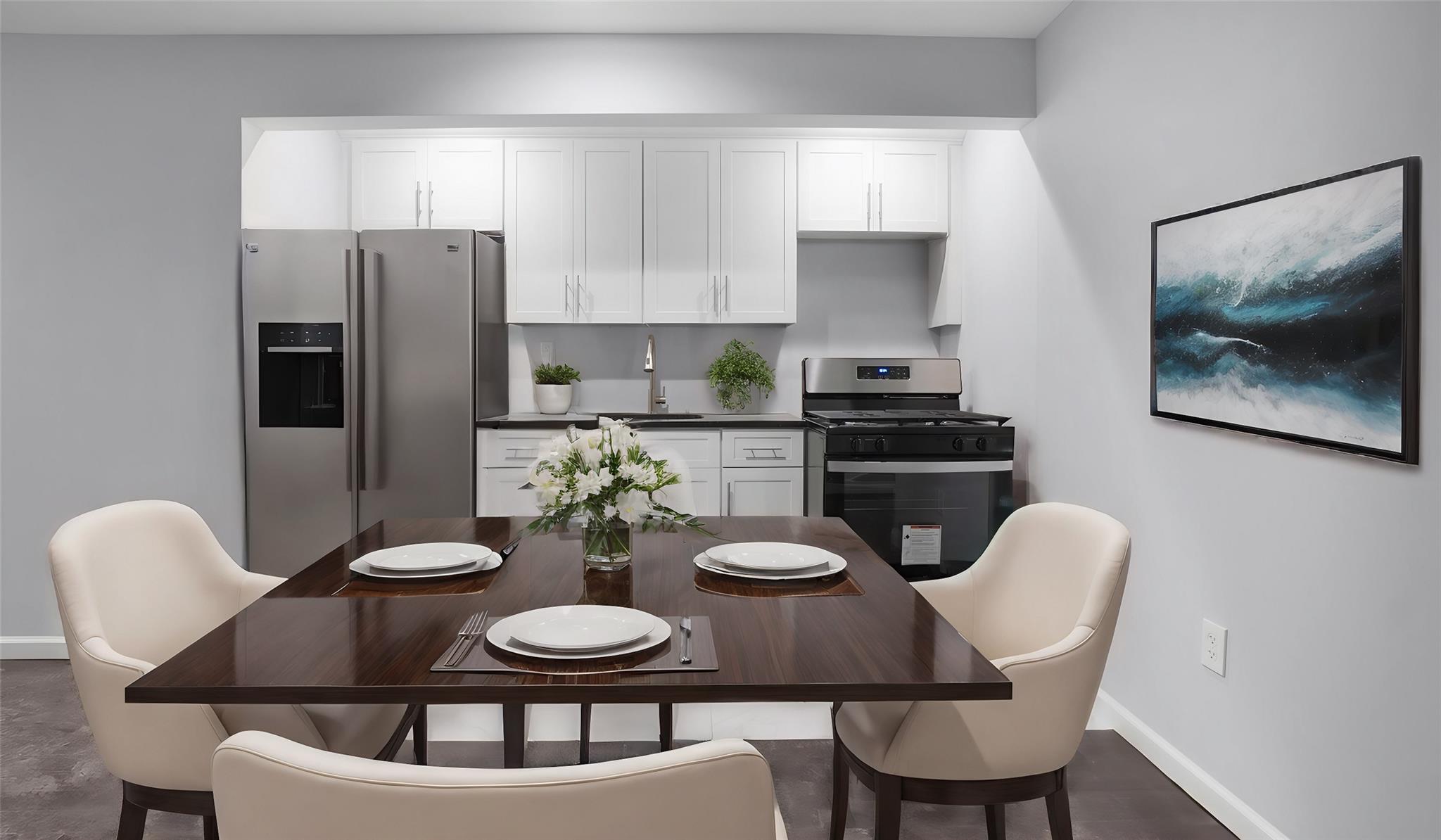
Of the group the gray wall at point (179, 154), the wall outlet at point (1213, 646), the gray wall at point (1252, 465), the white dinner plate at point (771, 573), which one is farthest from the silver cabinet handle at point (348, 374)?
the wall outlet at point (1213, 646)

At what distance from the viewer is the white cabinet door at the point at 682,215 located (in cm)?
407

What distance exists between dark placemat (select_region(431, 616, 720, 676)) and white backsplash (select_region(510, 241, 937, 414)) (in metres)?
3.16

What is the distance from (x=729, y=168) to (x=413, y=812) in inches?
145

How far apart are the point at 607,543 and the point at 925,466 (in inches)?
80.2

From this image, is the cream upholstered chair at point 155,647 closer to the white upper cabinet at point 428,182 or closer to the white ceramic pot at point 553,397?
the white ceramic pot at point 553,397

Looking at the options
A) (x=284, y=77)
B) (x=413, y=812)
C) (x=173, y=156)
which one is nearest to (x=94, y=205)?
(x=173, y=156)

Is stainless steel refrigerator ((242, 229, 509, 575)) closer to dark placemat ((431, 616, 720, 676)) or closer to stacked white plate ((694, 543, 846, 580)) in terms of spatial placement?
stacked white plate ((694, 543, 846, 580))

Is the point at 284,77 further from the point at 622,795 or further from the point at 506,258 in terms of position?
the point at 622,795

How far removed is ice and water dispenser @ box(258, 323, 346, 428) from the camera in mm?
3404

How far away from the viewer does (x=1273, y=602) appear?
76.7 inches

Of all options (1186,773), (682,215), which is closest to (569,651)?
(1186,773)

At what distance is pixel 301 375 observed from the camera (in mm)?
3430

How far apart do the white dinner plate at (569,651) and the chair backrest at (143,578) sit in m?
0.78

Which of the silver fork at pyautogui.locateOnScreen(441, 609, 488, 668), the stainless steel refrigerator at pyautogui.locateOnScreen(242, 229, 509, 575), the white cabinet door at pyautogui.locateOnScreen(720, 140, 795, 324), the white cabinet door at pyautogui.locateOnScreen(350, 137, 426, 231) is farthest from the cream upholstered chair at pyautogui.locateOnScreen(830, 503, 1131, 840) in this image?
the white cabinet door at pyautogui.locateOnScreen(350, 137, 426, 231)
